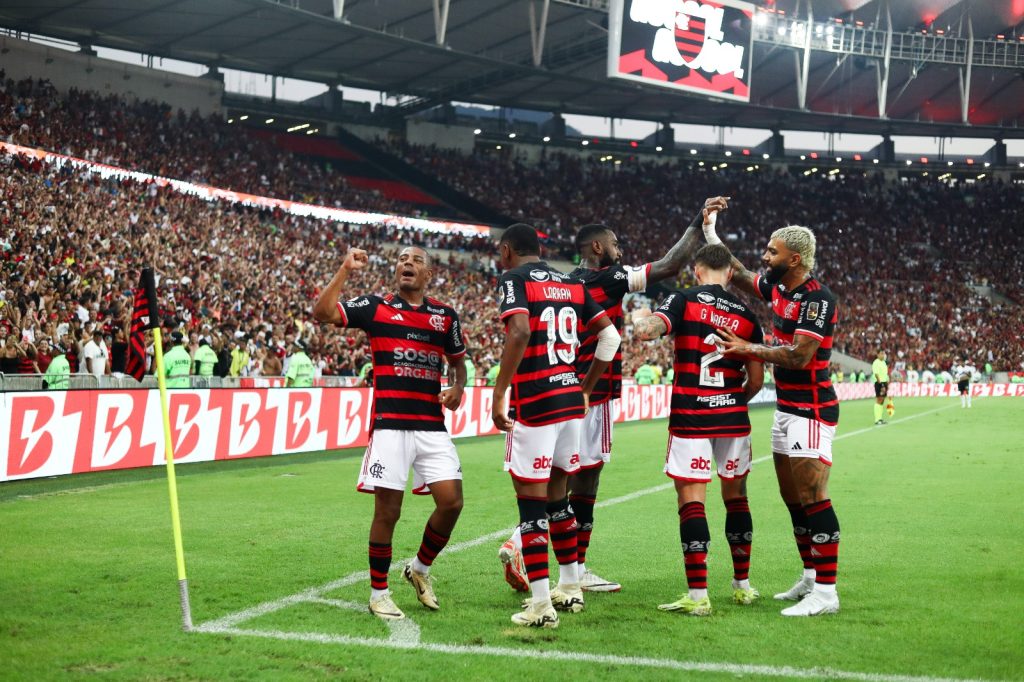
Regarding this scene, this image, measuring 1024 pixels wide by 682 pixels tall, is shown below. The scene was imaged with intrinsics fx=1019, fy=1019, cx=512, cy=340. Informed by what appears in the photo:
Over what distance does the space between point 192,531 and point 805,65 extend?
40011 millimetres

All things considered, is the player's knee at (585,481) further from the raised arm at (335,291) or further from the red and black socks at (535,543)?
the raised arm at (335,291)

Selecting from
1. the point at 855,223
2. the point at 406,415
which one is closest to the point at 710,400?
the point at 406,415

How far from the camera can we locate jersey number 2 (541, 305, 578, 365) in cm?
628

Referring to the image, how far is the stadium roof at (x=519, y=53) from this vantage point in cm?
3869

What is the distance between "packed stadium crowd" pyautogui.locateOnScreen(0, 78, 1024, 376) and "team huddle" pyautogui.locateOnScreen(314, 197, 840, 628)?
10.8 m

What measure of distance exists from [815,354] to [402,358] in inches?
104

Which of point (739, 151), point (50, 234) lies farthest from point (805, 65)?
point (50, 234)

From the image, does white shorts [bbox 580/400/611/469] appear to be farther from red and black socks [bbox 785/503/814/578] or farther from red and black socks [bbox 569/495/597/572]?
red and black socks [bbox 785/503/814/578]

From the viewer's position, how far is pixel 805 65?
4353 centimetres

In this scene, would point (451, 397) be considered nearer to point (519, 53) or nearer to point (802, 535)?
point (802, 535)

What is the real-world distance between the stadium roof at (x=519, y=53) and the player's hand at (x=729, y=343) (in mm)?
29404

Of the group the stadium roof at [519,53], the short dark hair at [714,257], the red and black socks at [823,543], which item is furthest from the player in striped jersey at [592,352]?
the stadium roof at [519,53]

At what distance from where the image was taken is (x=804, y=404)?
21.7 feet

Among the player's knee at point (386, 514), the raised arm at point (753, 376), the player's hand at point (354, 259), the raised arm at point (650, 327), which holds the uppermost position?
Answer: the player's hand at point (354, 259)
